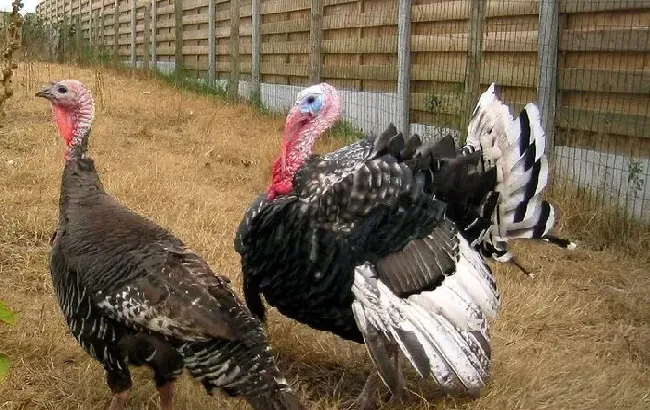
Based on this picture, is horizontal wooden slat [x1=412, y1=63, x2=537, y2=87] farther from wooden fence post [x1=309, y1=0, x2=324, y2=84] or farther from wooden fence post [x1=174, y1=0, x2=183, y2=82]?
wooden fence post [x1=174, y1=0, x2=183, y2=82]

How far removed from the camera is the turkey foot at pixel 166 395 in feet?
9.43

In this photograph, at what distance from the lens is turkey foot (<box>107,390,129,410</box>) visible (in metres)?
2.95

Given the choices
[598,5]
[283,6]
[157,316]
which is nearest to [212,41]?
[283,6]

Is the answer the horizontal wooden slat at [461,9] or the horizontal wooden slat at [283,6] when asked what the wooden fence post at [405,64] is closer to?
the horizontal wooden slat at [461,9]

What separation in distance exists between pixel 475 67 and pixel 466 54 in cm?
42

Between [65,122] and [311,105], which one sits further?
[311,105]

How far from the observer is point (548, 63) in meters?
6.03

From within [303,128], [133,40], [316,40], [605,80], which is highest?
[133,40]

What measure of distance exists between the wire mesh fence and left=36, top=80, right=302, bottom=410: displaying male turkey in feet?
11.4

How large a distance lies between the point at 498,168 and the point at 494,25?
3497 mm

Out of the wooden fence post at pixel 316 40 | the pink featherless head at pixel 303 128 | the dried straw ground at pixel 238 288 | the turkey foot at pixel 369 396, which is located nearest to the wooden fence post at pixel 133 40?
the wooden fence post at pixel 316 40

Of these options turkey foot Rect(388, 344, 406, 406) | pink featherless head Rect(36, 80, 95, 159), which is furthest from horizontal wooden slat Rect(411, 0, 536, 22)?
pink featherless head Rect(36, 80, 95, 159)

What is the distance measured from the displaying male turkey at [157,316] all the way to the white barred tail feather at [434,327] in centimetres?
43

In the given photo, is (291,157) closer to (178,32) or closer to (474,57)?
(474,57)
